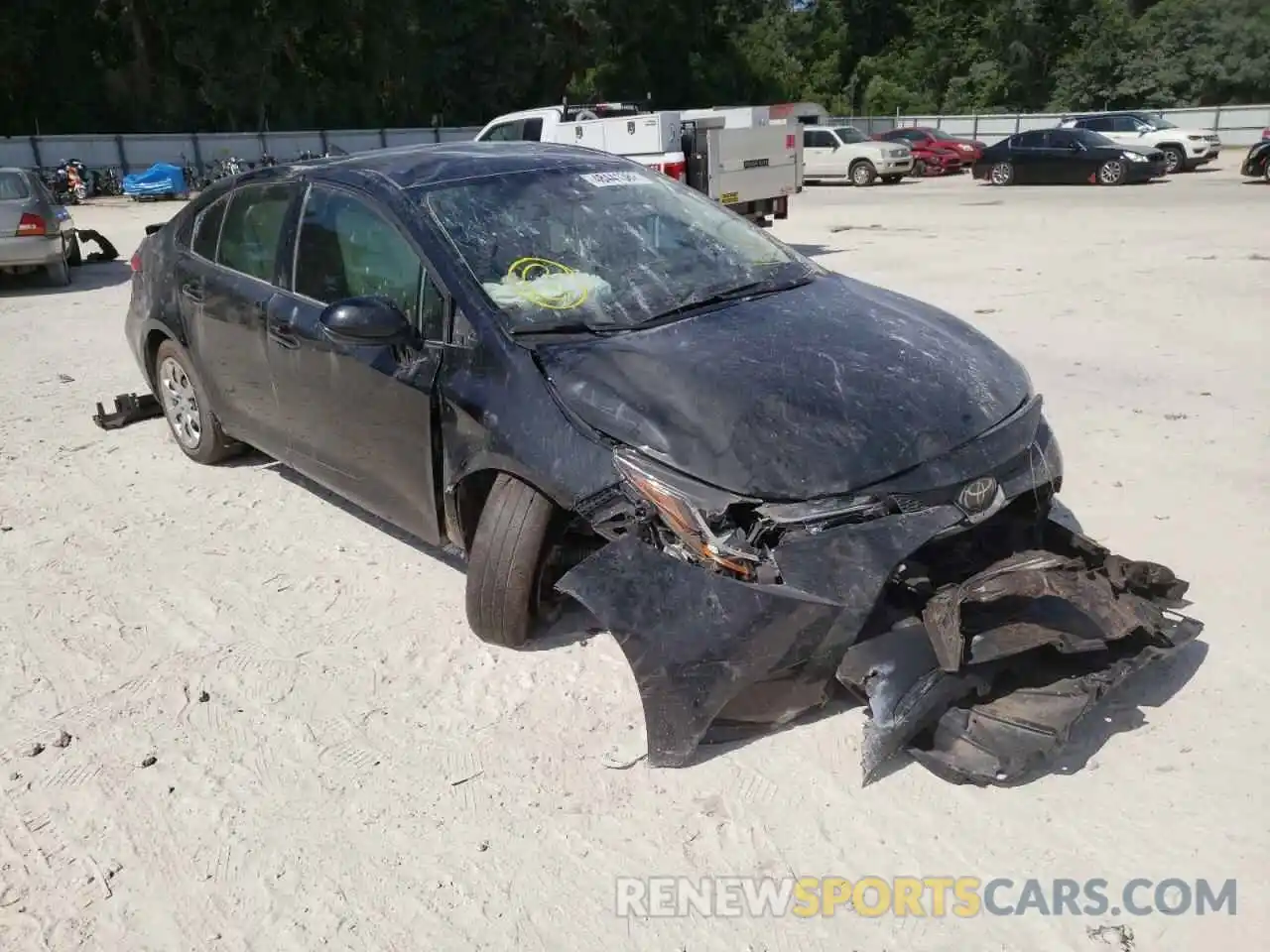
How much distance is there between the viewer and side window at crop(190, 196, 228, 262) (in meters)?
5.26

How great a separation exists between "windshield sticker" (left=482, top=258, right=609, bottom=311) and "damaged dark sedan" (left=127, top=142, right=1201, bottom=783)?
0.04ft

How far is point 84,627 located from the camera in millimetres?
4184

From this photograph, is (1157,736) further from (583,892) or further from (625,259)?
(625,259)

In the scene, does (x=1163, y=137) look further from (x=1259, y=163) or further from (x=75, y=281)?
(x=75, y=281)

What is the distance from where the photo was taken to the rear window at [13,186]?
1236 centimetres

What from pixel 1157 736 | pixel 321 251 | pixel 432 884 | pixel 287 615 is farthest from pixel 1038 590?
pixel 321 251

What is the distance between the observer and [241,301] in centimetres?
482

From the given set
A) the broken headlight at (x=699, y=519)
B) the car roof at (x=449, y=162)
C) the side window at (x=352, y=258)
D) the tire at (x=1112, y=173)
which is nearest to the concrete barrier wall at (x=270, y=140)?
the tire at (x=1112, y=173)

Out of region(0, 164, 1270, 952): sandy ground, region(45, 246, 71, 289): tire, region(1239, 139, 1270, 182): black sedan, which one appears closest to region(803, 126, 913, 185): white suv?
region(1239, 139, 1270, 182): black sedan

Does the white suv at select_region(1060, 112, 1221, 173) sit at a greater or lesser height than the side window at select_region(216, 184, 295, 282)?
lesser

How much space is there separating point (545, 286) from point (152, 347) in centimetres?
323

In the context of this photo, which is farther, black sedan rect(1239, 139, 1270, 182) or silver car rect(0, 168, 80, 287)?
black sedan rect(1239, 139, 1270, 182)

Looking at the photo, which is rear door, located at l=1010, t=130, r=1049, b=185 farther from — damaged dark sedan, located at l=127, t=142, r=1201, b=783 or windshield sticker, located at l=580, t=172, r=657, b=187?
windshield sticker, located at l=580, t=172, r=657, b=187

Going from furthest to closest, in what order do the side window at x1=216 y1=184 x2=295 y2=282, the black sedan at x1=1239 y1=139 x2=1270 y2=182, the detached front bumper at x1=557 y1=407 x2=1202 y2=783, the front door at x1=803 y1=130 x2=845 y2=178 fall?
the front door at x1=803 y1=130 x2=845 y2=178 < the black sedan at x1=1239 y1=139 x2=1270 y2=182 < the side window at x1=216 y1=184 x2=295 y2=282 < the detached front bumper at x1=557 y1=407 x2=1202 y2=783
